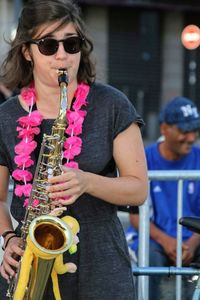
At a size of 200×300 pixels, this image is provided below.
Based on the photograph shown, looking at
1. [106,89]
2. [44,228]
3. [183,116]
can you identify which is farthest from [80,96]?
[183,116]

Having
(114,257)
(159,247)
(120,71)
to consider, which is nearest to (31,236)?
(114,257)

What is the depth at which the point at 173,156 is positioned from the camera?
5.26 m

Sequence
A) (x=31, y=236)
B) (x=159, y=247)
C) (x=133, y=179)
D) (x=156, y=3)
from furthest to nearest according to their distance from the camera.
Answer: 1. (x=156, y=3)
2. (x=159, y=247)
3. (x=133, y=179)
4. (x=31, y=236)

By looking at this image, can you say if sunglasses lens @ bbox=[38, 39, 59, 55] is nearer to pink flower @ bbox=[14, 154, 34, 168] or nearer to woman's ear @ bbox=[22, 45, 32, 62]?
woman's ear @ bbox=[22, 45, 32, 62]

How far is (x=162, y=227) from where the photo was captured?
5.04 meters

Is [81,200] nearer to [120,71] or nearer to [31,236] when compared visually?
[31,236]

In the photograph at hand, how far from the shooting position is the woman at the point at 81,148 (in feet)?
9.89

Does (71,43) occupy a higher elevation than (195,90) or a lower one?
lower

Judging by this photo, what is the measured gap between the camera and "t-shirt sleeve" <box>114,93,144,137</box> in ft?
9.95

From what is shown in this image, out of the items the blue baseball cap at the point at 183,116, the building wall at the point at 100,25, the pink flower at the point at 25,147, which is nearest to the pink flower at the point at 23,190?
the pink flower at the point at 25,147

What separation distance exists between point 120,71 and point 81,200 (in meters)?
18.2

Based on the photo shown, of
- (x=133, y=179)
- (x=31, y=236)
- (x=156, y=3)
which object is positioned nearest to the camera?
(x=31, y=236)

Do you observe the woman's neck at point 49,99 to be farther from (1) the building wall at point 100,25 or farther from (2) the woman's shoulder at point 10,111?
(1) the building wall at point 100,25

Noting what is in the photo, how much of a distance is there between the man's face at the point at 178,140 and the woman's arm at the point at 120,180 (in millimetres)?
2177
